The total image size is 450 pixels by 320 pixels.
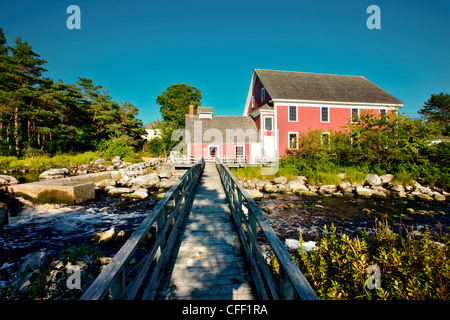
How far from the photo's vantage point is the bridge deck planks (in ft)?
9.30

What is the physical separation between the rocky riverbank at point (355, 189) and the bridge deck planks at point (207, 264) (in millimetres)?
7891

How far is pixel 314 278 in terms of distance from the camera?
3895mm

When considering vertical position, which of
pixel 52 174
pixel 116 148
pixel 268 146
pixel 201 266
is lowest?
pixel 201 266

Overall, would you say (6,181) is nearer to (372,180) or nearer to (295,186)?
(295,186)

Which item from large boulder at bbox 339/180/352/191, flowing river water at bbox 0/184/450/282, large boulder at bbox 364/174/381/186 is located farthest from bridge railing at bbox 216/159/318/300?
large boulder at bbox 364/174/381/186

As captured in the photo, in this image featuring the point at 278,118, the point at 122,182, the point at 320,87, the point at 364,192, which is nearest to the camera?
the point at 364,192

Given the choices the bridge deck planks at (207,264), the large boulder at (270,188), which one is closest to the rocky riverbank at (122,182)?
the large boulder at (270,188)

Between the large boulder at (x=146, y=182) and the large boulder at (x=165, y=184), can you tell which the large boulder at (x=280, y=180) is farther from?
the large boulder at (x=146, y=182)

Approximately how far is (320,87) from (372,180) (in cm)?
1390

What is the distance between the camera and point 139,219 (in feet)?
29.9

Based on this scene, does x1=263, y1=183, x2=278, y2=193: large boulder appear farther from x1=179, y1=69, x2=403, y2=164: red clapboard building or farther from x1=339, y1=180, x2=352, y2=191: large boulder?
x1=179, y1=69, x2=403, y2=164: red clapboard building

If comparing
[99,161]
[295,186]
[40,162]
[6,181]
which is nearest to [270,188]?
[295,186]

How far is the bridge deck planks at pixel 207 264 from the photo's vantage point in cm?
283

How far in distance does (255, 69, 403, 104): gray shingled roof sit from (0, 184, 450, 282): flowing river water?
13.8m
